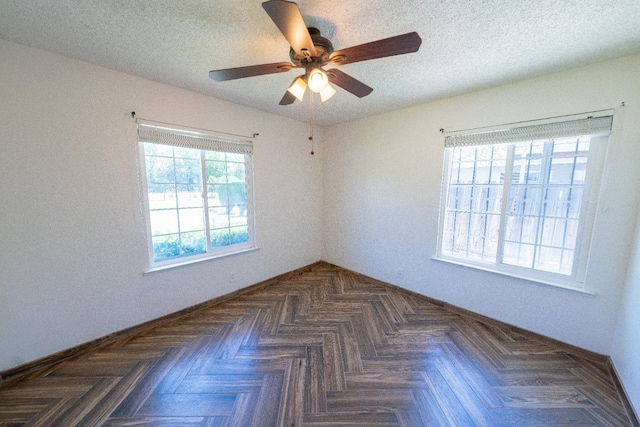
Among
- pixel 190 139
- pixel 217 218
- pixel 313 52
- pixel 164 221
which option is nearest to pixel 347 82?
pixel 313 52

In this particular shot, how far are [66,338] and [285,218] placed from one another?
250 cm

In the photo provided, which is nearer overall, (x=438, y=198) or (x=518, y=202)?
(x=518, y=202)

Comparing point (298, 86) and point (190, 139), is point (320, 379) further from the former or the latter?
point (190, 139)

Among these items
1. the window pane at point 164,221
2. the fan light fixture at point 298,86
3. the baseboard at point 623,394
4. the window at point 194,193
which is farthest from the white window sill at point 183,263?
the baseboard at point 623,394

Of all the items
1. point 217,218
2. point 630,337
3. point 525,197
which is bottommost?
point 630,337

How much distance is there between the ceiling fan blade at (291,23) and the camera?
3.12 feet

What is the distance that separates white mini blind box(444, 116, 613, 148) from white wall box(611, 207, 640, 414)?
25cm

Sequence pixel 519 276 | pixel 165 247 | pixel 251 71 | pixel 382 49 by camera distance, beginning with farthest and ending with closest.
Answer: pixel 165 247 → pixel 519 276 → pixel 251 71 → pixel 382 49

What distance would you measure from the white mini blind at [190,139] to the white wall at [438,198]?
63.0 inches

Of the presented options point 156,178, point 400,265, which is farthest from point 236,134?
point 400,265

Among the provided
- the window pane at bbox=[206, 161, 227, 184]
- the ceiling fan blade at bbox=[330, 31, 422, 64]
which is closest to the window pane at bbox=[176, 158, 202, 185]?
the window pane at bbox=[206, 161, 227, 184]

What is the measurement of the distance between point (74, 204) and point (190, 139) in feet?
3.71

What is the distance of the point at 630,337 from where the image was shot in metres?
1.60

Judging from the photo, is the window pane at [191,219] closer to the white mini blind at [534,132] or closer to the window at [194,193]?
the window at [194,193]
